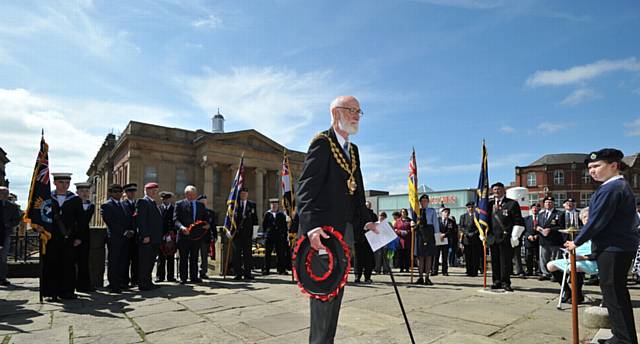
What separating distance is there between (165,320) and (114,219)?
12.4 ft

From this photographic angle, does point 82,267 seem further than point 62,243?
Yes

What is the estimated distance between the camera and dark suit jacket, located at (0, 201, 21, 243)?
892 centimetres

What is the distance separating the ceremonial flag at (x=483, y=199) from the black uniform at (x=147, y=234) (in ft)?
22.8

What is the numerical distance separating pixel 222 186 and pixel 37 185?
37.7 metres

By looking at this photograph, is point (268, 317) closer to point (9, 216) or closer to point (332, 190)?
point (332, 190)

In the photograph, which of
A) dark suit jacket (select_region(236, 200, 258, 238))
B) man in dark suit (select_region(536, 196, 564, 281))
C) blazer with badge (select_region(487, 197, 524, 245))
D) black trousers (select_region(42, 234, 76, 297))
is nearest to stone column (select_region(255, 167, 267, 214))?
dark suit jacket (select_region(236, 200, 258, 238))

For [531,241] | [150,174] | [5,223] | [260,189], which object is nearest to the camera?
[5,223]

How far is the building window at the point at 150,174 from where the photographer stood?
3747 cm

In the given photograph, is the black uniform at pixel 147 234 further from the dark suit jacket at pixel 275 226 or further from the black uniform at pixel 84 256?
the dark suit jacket at pixel 275 226

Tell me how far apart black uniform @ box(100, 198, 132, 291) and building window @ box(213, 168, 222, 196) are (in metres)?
35.7

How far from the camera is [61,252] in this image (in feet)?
22.8

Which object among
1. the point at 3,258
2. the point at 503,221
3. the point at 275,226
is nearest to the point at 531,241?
the point at 503,221

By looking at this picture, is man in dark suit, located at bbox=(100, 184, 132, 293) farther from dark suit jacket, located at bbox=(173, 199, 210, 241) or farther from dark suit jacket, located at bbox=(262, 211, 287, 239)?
dark suit jacket, located at bbox=(262, 211, 287, 239)

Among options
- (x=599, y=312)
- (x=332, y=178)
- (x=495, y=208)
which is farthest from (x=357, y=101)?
(x=495, y=208)
